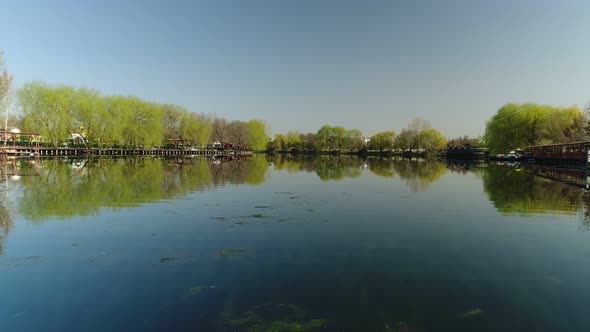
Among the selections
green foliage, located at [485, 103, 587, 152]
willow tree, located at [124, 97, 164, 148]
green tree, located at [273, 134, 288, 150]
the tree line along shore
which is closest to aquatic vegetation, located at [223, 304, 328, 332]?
the tree line along shore

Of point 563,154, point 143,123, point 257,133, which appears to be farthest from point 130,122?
point 563,154

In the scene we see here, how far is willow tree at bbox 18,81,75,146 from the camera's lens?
2336 inches

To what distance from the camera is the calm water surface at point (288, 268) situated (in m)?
5.29

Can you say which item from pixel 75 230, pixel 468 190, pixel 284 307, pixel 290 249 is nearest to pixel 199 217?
pixel 75 230

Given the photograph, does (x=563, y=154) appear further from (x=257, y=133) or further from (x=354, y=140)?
(x=354, y=140)

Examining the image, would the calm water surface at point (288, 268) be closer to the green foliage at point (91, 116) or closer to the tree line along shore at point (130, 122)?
the tree line along shore at point (130, 122)

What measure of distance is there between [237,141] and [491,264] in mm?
130336

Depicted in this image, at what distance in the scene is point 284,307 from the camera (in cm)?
561

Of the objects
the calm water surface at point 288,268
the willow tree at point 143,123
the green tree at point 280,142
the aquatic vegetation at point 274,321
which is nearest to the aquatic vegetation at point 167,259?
the calm water surface at point 288,268

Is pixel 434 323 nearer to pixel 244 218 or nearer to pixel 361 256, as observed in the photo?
pixel 361 256

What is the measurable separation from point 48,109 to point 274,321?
→ 2930 inches

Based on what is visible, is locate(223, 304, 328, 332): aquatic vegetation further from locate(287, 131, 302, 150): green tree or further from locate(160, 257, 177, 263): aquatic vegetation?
locate(287, 131, 302, 150): green tree

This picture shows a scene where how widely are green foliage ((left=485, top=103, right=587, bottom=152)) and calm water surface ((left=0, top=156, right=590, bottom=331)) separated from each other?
70.5 meters

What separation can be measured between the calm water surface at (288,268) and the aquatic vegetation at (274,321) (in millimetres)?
31
